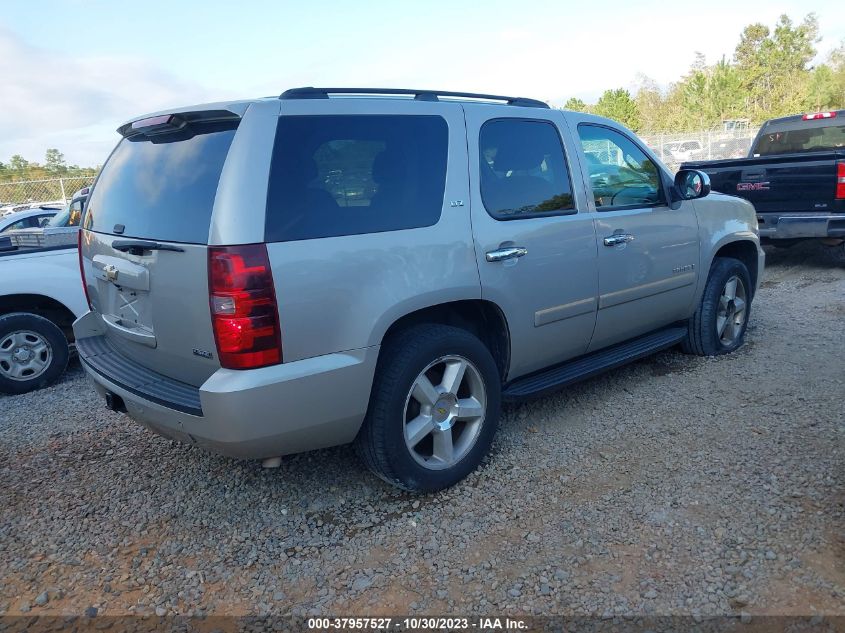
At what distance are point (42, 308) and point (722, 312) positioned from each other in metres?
5.58

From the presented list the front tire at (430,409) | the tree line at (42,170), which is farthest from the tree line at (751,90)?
the front tire at (430,409)

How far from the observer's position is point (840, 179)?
7398 millimetres

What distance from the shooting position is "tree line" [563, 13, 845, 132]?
43594 millimetres

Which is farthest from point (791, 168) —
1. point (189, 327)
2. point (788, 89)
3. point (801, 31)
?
point (801, 31)

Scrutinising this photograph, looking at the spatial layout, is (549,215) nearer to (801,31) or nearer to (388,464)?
(388,464)

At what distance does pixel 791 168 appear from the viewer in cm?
775

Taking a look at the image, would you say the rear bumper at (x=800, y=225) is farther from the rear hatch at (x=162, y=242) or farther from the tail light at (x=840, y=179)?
the rear hatch at (x=162, y=242)

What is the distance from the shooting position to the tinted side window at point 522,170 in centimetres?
352

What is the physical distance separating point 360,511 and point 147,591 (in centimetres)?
99

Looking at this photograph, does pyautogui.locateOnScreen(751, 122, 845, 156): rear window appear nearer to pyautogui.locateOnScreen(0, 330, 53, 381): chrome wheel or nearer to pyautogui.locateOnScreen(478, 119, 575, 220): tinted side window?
pyautogui.locateOnScreen(478, 119, 575, 220): tinted side window

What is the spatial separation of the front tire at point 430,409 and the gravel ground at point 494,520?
0.55ft

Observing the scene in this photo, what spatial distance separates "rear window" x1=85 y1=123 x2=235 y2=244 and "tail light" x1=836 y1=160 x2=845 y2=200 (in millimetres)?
7142

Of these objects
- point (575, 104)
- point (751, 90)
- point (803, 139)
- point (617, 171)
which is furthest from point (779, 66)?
point (617, 171)

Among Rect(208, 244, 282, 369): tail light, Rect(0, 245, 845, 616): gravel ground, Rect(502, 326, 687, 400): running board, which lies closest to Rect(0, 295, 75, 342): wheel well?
Rect(0, 245, 845, 616): gravel ground
